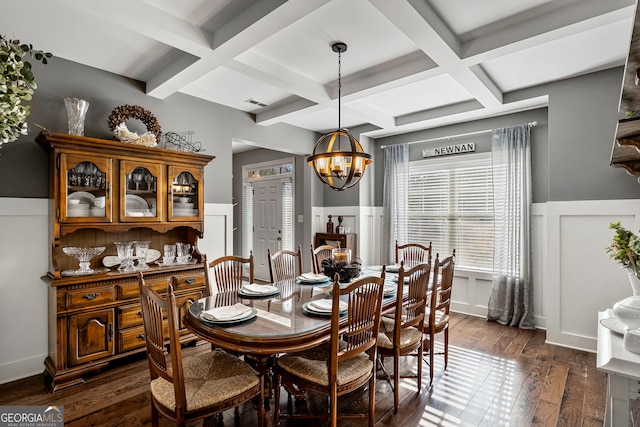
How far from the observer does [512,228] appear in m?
4.05

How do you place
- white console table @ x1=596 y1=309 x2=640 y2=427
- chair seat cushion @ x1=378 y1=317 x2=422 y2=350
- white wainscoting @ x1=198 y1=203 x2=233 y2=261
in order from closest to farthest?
white console table @ x1=596 y1=309 x2=640 y2=427
chair seat cushion @ x1=378 y1=317 x2=422 y2=350
white wainscoting @ x1=198 y1=203 x2=233 y2=261

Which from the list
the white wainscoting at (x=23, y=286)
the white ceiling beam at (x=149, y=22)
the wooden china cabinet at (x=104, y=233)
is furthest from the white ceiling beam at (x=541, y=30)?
the white wainscoting at (x=23, y=286)

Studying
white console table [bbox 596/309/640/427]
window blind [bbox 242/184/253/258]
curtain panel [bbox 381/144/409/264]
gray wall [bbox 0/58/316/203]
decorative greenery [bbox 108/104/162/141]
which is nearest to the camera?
white console table [bbox 596/309/640/427]

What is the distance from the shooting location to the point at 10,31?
2.46 meters

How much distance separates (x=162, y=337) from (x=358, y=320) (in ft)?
3.45

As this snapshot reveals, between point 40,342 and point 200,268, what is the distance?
4.60 feet

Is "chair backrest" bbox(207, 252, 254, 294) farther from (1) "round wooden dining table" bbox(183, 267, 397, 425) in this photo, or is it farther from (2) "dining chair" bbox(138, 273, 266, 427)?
(2) "dining chair" bbox(138, 273, 266, 427)

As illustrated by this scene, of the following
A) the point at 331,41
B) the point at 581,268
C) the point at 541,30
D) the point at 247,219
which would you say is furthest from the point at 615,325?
the point at 247,219

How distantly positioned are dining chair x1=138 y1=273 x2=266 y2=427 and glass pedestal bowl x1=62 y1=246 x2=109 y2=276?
4.87 ft

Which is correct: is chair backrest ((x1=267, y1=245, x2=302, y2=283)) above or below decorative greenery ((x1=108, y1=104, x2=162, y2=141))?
below

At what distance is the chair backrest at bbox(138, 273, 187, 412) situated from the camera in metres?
1.56

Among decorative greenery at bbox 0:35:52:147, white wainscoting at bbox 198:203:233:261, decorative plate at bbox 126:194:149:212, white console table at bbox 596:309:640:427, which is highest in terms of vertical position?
decorative greenery at bbox 0:35:52:147

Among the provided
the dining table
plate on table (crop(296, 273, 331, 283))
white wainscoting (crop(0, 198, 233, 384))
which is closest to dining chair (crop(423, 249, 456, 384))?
the dining table

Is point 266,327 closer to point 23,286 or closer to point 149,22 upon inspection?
point 149,22
